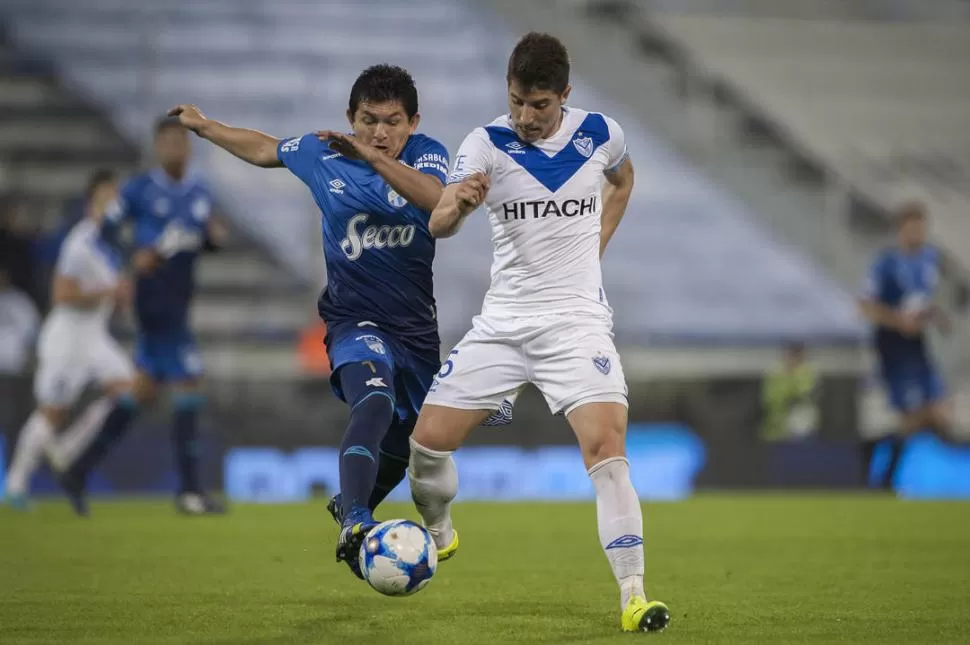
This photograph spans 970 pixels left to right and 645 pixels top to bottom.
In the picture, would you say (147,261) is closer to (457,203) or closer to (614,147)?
(614,147)

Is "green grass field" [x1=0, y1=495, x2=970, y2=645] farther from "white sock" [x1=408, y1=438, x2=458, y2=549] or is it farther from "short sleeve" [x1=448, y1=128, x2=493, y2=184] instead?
"short sleeve" [x1=448, y1=128, x2=493, y2=184]

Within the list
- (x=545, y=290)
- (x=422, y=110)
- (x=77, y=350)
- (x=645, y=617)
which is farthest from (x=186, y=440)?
(x=422, y=110)

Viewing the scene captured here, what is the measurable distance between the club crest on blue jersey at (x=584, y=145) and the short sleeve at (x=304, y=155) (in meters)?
1.27

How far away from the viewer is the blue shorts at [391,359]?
6.50 m

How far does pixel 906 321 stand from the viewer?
1438 cm

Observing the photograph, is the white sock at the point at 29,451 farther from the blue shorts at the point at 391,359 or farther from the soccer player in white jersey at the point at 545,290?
the soccer player in white jersey at the point at 545,290

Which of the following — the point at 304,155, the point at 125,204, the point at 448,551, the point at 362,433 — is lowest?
the point at 448,551

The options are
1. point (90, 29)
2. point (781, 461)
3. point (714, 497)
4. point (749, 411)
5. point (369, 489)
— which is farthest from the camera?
point (90, 29)

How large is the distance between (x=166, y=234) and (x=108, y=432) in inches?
62.7

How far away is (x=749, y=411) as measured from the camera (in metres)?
16.7

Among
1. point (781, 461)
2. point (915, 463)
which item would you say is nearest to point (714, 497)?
point (781, 461)

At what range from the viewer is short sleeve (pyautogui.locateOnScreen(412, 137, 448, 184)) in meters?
6.35

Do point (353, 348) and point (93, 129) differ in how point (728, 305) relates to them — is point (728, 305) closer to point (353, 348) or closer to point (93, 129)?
point (93, 129)

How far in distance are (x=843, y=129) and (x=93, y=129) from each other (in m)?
10.5
